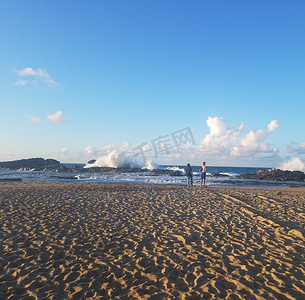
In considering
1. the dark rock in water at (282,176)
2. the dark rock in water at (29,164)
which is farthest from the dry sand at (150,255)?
the dark rock in water at (29,164)

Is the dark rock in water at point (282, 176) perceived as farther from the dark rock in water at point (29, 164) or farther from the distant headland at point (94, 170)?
the dark rock in water at point (29, 164)

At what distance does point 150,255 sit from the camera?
19.0ft

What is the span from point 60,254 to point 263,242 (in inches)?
226

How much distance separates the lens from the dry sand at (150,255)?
4.29 m

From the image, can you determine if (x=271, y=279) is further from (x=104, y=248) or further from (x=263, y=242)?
(x=104, y=248)

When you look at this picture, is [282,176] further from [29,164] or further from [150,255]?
[29,164]

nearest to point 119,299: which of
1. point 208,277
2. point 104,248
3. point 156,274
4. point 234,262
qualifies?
point 156,274

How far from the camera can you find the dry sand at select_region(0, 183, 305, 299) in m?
4.29

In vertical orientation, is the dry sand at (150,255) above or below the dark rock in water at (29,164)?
below

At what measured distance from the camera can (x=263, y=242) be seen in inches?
266

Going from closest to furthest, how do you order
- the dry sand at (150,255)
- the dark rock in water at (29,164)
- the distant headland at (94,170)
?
the dry sand at (150,255)
the distant headland at (94,170)
the dark rock in water at (29,164)

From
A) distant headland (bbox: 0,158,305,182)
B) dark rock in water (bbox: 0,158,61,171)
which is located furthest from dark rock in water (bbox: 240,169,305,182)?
dark rock in water (bbox: 0,158,61,171)

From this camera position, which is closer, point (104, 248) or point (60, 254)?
point (60, 254)

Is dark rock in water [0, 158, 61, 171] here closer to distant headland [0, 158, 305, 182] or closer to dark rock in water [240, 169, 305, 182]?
distant headland [0, 158, 305, 182]
